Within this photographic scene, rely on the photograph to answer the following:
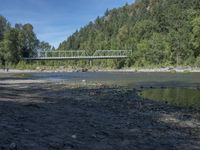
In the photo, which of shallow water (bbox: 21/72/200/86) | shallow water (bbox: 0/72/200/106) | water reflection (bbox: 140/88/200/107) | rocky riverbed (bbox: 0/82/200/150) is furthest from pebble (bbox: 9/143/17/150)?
shallow water (bbox: 21/72/200/86)

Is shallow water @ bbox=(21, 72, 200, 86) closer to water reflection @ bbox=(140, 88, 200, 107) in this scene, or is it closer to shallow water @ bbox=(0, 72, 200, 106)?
shallow water @ bbox=(0, 72, 200, 106)

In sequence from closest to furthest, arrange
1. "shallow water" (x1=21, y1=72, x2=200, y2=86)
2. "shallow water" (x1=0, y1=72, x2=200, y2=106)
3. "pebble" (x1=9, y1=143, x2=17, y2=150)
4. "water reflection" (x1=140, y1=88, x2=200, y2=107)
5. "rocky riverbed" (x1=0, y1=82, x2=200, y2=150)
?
"pebble" (x1=9, y1=143, x2=17, y2=150) → "rocky riverbed" (x1=0, y1=82, x2=200, y2=150) → "water reflection" (x1=140, y1=88, x2=200, y2=107) → "shallow water" (x1=0, y1=72, x2=200, y2=106) → "shallow water" (x1=21, y1=72, x2=200, y2=86)

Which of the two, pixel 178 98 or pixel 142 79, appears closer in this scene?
pixel 178 98

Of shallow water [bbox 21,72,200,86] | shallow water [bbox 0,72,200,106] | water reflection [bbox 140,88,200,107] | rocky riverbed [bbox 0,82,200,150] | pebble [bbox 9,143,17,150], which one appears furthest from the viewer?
shallow water [bbox 21,72,200,86]

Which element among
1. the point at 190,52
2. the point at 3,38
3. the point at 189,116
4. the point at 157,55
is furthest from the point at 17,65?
the point at 189,116

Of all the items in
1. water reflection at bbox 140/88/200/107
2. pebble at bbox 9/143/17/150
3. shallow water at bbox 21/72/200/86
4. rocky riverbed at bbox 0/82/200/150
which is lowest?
shallow water at bbox 21/72/200/86

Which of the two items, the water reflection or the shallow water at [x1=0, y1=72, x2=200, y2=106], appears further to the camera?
the shallow water at [x1=0, y1=72, x2=200, y2=106]

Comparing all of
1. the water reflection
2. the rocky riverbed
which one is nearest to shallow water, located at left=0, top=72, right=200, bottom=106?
the water reflection

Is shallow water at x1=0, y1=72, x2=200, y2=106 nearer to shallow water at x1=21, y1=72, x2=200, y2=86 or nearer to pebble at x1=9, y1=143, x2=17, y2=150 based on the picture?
shallow water at x1=21, y1=72, x2=200, y2=86

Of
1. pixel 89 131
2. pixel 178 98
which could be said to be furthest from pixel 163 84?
pixel 89 131

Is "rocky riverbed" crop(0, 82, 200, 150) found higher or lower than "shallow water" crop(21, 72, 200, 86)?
higher

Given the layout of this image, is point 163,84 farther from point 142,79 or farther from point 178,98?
point 178,98

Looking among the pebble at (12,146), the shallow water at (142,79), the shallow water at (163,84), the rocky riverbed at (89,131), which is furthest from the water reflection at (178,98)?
the pebble at (12,146)

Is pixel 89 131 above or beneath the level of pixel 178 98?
above
